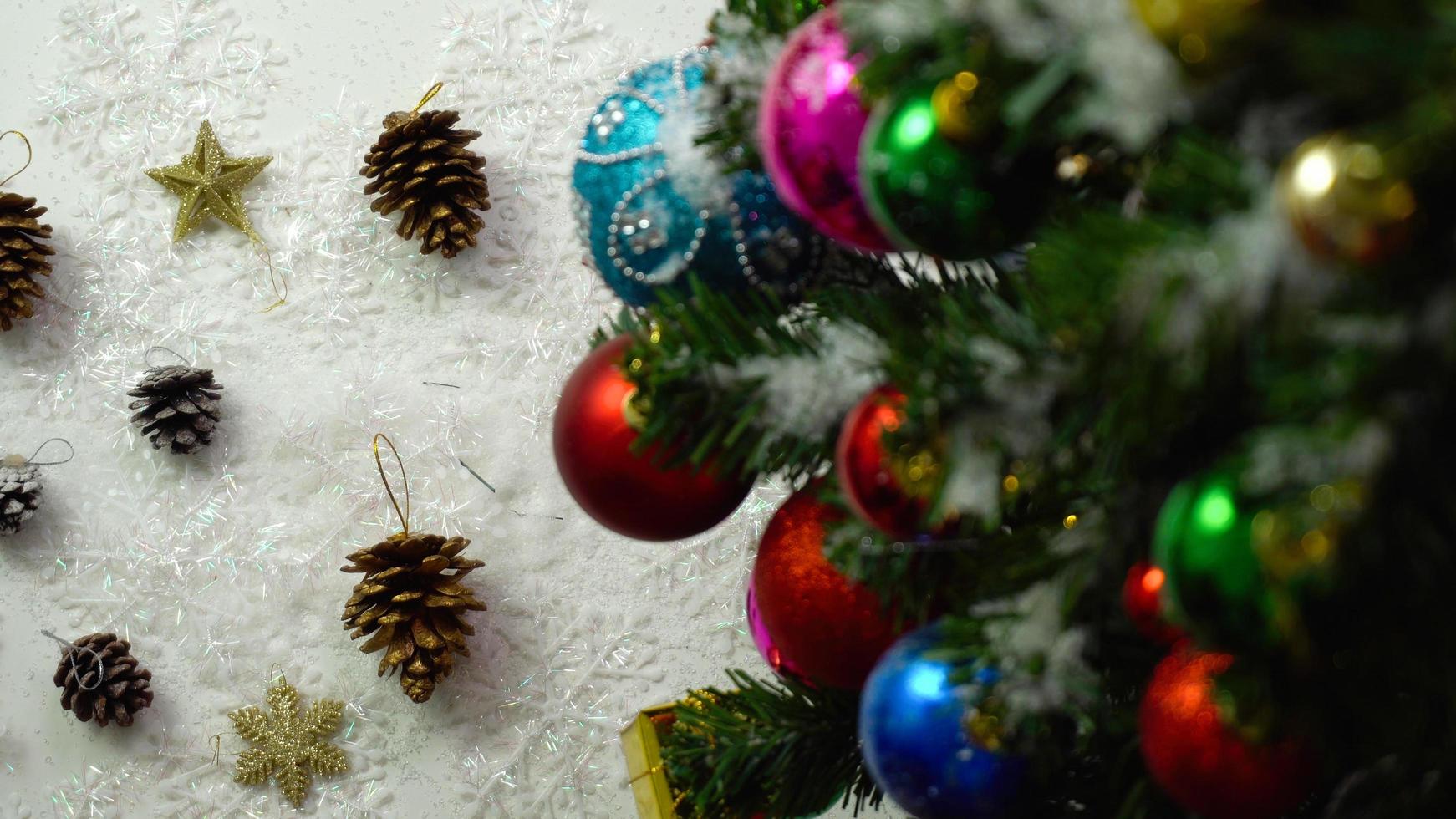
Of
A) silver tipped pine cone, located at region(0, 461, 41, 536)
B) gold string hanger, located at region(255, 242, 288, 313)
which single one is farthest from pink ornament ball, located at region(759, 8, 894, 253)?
silver tipped pine cone, located at region(0, 461, 41, 536)

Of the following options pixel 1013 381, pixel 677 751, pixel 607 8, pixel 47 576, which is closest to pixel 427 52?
pixel 607 8

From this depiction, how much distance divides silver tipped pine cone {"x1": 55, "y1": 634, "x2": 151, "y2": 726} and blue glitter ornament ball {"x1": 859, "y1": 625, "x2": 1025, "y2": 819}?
75cm

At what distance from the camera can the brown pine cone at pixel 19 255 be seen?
95cm

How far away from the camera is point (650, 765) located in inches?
30.5

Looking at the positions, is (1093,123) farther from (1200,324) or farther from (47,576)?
(47,576)

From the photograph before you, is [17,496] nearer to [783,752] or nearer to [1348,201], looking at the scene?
[783,752]

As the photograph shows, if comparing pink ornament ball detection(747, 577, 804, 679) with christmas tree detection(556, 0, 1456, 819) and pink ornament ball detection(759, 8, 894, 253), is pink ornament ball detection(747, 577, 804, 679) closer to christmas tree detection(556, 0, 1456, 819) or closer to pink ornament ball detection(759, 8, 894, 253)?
christmas tree detection(556, 0, 1456, 819)

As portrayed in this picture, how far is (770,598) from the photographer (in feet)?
1.59

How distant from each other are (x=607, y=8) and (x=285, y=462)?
49cm

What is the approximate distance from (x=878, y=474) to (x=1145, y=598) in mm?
98

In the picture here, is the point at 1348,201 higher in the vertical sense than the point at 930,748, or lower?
higher

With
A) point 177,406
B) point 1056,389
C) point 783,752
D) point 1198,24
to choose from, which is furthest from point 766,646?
point 177,406

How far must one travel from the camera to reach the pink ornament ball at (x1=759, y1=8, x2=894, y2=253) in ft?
1.22

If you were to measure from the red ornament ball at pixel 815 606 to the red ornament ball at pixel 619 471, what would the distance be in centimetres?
3
